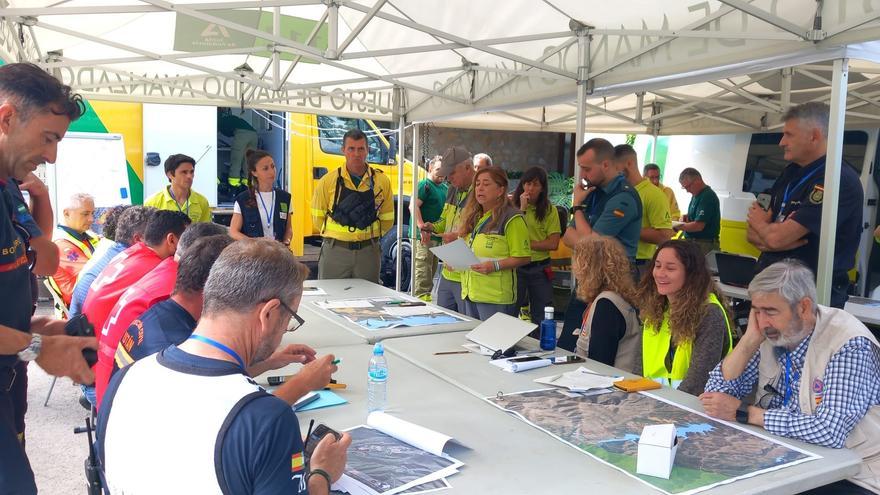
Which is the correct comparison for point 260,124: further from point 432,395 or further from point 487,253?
point 432,395

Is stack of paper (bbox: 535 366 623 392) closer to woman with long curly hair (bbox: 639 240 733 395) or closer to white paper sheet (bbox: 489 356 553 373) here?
white paper sheet (bbox: 489 356 553 373)

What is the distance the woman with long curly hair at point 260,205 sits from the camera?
4.77m

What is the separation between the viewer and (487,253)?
3891mm

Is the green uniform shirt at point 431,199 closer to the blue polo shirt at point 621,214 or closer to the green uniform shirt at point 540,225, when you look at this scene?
the green uniform shirt at point 540,225

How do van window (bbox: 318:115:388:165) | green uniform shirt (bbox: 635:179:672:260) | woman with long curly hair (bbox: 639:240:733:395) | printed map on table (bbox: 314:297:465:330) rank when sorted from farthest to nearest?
van window (bbox: 318:115:388:165), green uniform shirt (bbox: 635:179:672:260), printed map on table (bbox: 314:297:465:330), woman with long curly hair (bbox: 639:240:733:395)

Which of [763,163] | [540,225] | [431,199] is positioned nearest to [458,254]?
[540,225]

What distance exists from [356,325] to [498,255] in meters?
1.09

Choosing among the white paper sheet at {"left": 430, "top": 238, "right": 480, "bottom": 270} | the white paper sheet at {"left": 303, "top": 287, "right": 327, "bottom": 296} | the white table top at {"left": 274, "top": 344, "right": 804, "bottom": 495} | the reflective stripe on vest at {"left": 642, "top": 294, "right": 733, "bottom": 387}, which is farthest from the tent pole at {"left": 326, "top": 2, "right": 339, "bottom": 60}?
the reflective stripe on vest at {"left": 642, "top": 294, "right": 733, "bottom": 387}

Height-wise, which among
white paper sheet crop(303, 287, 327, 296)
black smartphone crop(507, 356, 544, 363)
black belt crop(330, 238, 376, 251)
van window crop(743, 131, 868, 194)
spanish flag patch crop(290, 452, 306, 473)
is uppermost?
van window crop(743, 131, 868, 194)

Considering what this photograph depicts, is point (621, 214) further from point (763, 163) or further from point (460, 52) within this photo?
point (763, 163)

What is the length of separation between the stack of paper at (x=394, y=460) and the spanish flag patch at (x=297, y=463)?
1.35 feet

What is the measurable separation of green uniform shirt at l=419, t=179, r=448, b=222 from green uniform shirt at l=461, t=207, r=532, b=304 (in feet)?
7.93

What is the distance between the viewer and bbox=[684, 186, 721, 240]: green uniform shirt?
6.90m

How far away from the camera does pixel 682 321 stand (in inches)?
97.5
